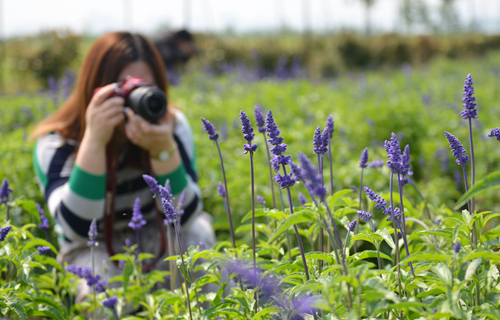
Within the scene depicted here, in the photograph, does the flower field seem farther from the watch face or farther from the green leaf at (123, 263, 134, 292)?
the watch face

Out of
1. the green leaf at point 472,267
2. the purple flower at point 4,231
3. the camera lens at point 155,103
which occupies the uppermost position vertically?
the camera lens at point 155,103

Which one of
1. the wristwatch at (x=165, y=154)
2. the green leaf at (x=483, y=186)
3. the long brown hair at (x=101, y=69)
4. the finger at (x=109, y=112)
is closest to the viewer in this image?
the green leaf at (x=483, y=186)

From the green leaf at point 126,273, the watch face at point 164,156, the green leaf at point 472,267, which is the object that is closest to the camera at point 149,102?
the watch face at point 164,156

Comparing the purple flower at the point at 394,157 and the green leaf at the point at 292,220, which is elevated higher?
the purple flower at the point at 394,157

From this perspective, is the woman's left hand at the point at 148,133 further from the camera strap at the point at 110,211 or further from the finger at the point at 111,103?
the camera strap at the point at 110,211

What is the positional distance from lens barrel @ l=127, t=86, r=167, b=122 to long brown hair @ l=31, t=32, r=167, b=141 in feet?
2.00

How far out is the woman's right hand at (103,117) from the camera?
207cm

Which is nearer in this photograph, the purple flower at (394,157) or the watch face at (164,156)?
the purple flower at (394,157)

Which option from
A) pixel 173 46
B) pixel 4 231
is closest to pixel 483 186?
pixel 4 231

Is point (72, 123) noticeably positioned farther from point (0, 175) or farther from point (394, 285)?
point (394, 285)

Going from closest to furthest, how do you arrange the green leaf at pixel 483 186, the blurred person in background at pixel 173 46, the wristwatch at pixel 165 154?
the green leaf at pixel 483 186 < the wristwatch at pixel 165 154 < the blurred person in background at pixel 173 46

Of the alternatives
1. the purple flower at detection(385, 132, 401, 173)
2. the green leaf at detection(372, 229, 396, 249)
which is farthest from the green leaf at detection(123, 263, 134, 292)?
the purple flower at detection(385, 132, 401, 173)

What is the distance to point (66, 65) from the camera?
11.7 m

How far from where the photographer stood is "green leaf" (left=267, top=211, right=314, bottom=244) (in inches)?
31.6
